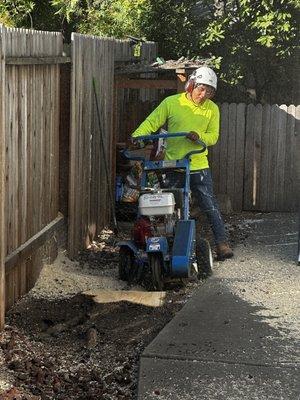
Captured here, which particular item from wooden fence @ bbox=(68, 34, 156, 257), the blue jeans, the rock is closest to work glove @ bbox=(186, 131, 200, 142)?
the blue jeans

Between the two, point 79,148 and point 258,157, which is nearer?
point 79,148

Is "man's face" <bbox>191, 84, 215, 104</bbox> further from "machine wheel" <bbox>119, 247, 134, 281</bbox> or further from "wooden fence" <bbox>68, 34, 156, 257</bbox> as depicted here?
"machine wheel" <bbox>119, 247, 134, 281</bbox>

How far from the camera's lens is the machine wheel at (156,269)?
7.94 m

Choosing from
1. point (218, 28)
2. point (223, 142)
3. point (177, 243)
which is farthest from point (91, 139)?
point (218, 28)

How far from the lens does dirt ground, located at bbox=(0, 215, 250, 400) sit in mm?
5609

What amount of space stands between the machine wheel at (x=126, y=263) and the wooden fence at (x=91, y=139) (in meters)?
0.94

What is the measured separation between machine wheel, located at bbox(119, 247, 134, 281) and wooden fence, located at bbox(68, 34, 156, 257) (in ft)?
3.10

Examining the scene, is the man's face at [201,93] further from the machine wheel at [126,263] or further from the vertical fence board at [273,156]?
the vertical fence board at [273,156]

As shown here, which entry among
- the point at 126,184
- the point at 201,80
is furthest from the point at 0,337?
the point at 126,184

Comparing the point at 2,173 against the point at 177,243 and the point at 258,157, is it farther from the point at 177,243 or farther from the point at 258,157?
the point at 258,157

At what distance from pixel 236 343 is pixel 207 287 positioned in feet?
5.68

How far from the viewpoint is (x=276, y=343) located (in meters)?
6.34

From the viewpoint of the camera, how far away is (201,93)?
895 cm

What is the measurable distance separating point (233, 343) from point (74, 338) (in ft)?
3.77
